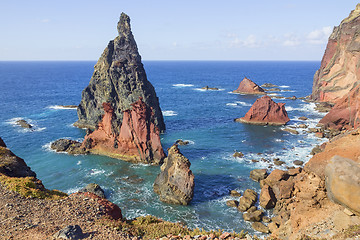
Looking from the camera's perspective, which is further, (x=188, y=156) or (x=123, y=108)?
(x=123, y=108)

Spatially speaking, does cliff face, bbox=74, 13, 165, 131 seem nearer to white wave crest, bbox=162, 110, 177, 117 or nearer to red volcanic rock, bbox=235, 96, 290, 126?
white wave crest, bbox=162, 110, 177, 117

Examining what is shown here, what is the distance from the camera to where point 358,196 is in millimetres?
18375

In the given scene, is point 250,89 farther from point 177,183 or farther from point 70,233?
point 70,233

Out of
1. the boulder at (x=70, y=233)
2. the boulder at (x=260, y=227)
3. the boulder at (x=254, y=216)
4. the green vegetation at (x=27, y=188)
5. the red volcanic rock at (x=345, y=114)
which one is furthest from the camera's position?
the red volcanic rock at (x=345, y=114)

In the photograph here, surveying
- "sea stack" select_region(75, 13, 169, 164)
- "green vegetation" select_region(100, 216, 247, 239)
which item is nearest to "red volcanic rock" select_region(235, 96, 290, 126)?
"sea stack" select_region(75, 13, 169, 164)

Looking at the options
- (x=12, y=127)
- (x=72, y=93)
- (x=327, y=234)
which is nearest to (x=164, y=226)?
(x=327, y=234)

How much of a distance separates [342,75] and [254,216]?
81.4 meters

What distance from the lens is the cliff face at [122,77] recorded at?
233 ft

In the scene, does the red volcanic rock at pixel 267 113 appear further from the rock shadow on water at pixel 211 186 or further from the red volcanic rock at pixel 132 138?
the rock shadow on water at pixel 211 186

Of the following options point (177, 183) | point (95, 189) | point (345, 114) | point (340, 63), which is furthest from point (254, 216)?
point (340, 63)

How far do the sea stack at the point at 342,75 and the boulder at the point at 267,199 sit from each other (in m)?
38.9

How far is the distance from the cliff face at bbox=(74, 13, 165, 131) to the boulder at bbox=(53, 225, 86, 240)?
5069cm

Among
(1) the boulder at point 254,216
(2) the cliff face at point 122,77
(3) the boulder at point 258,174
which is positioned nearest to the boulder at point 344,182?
(1) the boulder at point 254,216

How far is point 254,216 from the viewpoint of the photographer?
35844 millimetres
